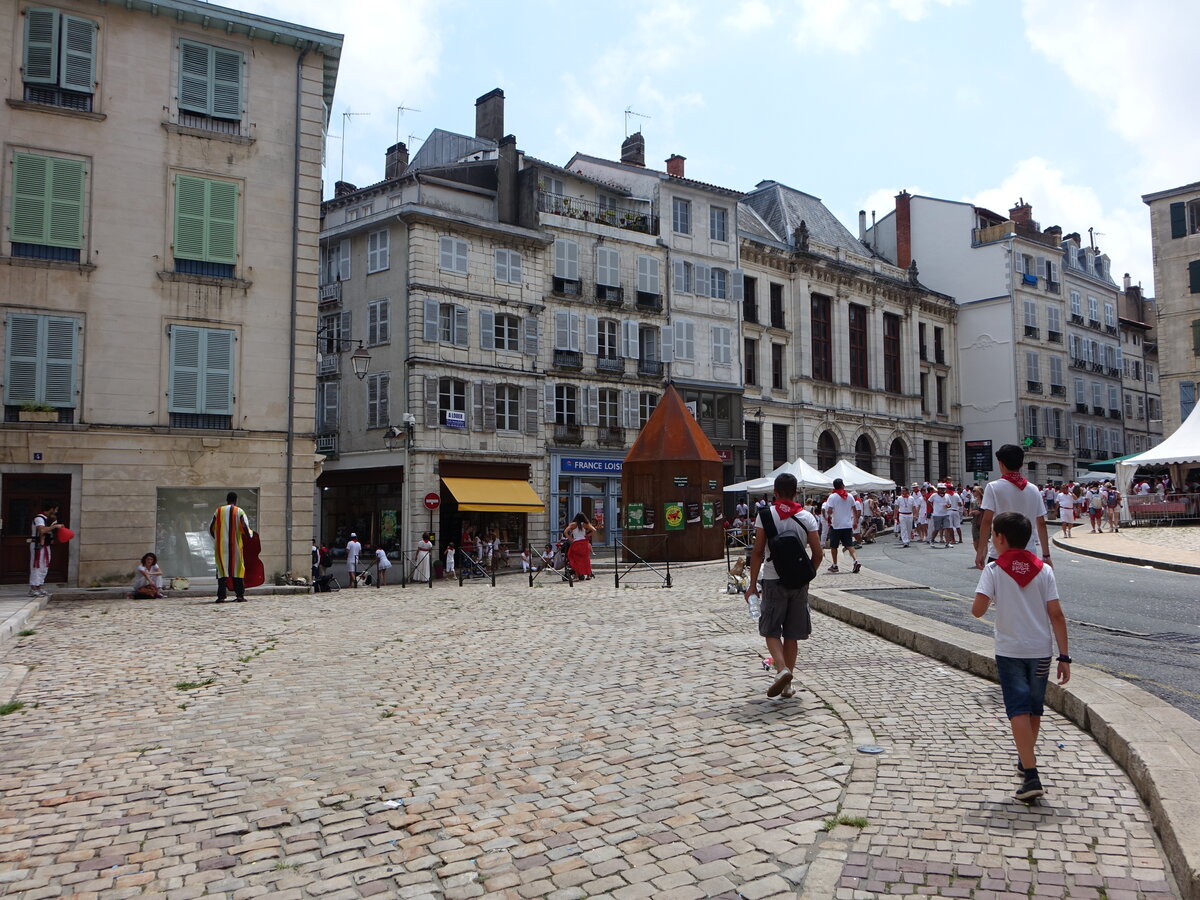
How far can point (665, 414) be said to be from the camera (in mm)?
24312

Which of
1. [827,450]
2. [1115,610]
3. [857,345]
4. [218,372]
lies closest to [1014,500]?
[1115,610]

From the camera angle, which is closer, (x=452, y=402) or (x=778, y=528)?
(x=778, y=528)

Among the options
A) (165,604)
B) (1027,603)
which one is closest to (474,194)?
(165,604)

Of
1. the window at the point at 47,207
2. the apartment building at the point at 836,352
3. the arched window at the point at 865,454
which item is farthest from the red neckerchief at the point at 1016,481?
the arched window at the point at 865,454

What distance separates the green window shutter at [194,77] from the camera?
776 inches

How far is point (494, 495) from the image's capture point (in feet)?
105

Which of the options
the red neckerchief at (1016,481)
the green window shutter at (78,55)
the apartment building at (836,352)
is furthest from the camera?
the apartment building at (836,352)

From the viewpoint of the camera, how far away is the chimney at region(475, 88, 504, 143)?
126 ft

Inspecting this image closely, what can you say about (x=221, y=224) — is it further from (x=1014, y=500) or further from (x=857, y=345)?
(x=857, y=345)

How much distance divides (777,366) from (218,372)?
2838 centimetres

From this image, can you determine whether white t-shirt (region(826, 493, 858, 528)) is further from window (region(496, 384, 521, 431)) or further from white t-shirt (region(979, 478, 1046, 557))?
window (region(496, 384, 521, 431))

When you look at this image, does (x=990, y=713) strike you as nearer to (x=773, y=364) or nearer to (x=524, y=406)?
(x=524, y=406)

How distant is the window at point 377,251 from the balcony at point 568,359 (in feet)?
21.8

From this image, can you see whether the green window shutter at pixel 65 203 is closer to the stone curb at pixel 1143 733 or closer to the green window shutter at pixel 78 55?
the green window shutter at pixel 78 55
